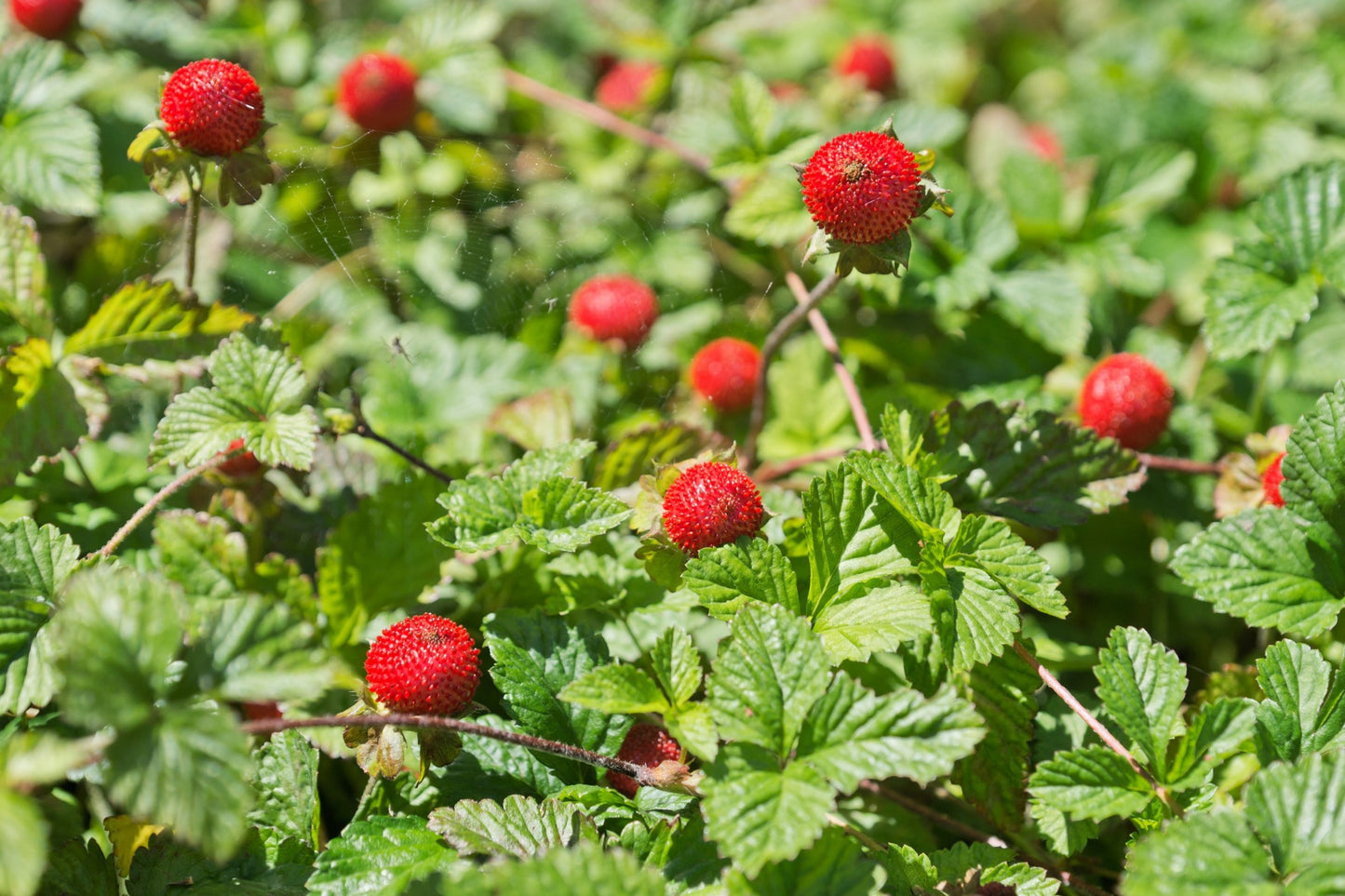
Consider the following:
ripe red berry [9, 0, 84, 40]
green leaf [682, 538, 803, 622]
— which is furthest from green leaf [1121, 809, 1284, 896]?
ripe red berry [9, 0, 84, 40]

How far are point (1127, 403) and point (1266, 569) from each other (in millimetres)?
478

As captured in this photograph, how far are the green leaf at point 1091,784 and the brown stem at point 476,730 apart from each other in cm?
52

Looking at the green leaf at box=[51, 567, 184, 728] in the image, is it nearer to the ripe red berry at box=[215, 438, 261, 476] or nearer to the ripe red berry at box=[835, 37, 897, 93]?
the ripe red berry at box=[215, 438, 261, 476]

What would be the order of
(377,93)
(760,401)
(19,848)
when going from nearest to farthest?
1. (19,848)
2. (760,401)
3. (377,93)

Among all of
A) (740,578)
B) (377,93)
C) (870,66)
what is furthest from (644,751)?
(870,66)

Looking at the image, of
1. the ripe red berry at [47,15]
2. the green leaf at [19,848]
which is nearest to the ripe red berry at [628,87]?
the ripe red berry at [47,15]

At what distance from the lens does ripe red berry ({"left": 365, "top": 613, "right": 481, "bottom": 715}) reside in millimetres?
1517

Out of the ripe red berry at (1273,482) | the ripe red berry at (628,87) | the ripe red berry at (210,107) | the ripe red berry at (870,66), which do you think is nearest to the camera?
the ripe red berry at (210,107)

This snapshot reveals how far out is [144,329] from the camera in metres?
2.04

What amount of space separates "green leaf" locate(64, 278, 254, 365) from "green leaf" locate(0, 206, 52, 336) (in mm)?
73

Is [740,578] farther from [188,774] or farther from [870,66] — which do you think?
[870,66]

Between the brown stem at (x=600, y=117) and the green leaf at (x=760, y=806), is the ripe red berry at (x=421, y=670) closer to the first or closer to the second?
the green leaf at (x=760, y=806)

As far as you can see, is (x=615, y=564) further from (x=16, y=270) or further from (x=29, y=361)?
(x=16, y=270)

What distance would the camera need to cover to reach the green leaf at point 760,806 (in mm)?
1276
